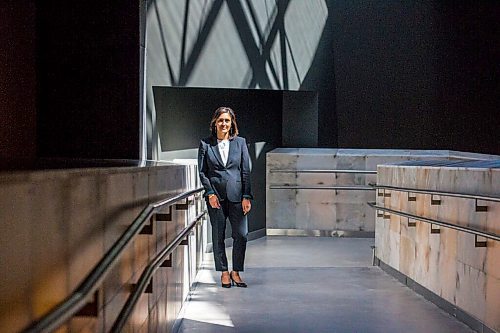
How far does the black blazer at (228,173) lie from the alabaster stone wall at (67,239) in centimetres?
311

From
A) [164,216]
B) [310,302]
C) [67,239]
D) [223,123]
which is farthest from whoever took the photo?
[223,123]

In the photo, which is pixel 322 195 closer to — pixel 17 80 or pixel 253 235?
pixel 253 235

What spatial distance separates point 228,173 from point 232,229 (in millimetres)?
494

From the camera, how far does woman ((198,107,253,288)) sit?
720 cm

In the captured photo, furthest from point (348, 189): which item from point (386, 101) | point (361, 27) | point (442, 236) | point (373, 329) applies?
point (373, 329)

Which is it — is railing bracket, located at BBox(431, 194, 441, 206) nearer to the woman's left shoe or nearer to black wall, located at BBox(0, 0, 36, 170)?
the woman's left shoe

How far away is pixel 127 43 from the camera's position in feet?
22.4

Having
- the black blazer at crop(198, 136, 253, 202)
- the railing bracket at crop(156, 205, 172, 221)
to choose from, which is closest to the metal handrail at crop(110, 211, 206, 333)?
the railing bracket at crop(156, 205, 172, 221)

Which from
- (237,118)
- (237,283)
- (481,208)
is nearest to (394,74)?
(237,118)

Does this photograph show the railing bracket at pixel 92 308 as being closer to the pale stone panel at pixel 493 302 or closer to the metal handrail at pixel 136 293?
the metal handrail at pixel 136 293

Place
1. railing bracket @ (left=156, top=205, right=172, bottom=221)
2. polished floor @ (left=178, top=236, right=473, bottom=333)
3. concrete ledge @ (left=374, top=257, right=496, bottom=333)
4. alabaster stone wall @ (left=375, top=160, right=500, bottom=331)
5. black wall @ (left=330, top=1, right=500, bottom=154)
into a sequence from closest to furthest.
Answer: railing bracket @ (left=156, top=205, right=172, bottom=221) → alabaster stone wall @ (left=375, top=160, right=500, bottom=331) → concrete ledge @ (left=374, top=257, right=496, bottom=333) → polished floor @ (left=178, top=236, right=473, bottom=333) → black wall @ (left=330, top=1, right=500, bottom=154)

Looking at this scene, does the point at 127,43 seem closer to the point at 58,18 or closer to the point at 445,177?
the point at 58,18

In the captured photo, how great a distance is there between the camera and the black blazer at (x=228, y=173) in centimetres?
719

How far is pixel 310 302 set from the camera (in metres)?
6.57
